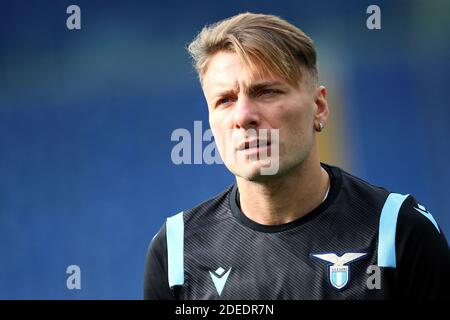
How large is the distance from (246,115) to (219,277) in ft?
1.62

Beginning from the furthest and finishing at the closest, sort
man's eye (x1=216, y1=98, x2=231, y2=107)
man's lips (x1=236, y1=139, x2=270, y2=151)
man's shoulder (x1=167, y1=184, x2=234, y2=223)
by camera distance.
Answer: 1. man's shoulder (x1=167, y1=184, x2=234, y2=223)
2. man's eye (x1=216, y1=98, x2=231, y2=107)
3. man's lips (x1=236, y1=139, x2=270, y2=151)

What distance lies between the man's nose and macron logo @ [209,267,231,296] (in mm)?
441

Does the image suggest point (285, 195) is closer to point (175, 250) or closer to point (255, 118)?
point (255, 118)

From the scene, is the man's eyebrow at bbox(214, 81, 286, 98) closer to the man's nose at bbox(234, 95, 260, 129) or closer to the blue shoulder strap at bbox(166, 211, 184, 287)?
the man's nose at bbox(234, 95, 260, 129)

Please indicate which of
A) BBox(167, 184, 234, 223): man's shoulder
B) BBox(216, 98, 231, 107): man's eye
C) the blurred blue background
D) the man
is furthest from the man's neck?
the blurred blue background

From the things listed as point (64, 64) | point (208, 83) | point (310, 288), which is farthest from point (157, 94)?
point (310, 288)

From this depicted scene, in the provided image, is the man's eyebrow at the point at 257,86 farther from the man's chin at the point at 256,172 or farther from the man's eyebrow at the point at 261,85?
the man's chin at the point at 256,172

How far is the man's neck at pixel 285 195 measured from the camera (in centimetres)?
235

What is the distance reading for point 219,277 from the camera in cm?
240

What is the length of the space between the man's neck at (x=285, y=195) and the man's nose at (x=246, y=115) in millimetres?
174

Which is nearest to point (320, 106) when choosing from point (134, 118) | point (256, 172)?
point (256, 172)

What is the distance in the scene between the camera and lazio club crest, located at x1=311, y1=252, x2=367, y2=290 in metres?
2.28

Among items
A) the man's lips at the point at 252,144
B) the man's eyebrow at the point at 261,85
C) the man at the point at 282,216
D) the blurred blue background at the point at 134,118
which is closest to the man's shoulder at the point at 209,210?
the man at the point at 282,216
